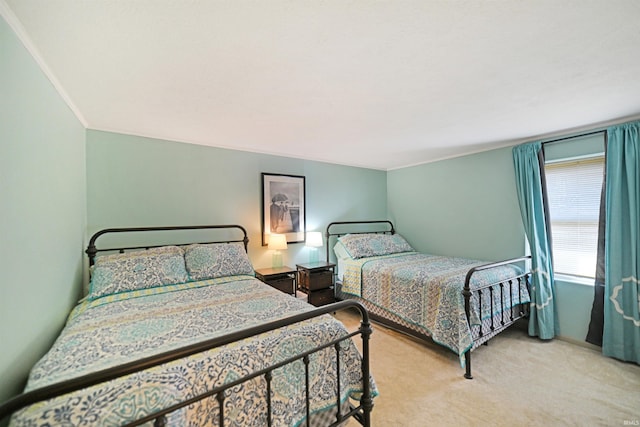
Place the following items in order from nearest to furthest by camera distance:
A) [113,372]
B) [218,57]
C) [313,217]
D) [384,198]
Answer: [113,372] → [218,57] → [313,217] → [384,198]

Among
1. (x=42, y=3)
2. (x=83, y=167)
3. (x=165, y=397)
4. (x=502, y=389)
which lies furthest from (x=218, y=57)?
(x=502, y=389)

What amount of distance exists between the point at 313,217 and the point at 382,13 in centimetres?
303

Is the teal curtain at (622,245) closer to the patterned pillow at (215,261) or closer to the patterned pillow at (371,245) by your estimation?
the patterned pillow at (371,245)

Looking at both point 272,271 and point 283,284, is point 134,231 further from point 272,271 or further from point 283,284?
point 283,284

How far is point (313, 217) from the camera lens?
399cm

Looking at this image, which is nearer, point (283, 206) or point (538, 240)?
point (538, 240)

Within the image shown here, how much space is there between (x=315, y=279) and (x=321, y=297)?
0.28 metres

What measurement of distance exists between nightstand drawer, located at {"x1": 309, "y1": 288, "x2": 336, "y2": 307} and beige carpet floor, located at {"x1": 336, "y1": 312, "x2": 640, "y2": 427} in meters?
0.97

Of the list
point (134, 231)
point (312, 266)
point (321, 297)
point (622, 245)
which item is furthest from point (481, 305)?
point (134, 231)

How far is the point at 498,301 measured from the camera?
8.62 feet

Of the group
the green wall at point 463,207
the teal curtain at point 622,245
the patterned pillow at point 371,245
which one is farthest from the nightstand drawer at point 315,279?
the teal curtain at point 622,245

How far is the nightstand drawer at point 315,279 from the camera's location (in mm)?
3410

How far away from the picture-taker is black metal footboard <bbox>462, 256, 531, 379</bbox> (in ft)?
7.48

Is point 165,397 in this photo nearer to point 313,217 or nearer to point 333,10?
point 333,10
